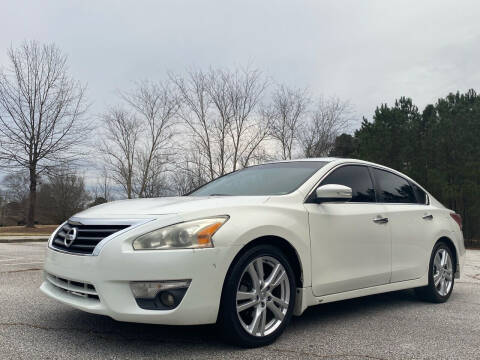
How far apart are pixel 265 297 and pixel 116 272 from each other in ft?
3.77

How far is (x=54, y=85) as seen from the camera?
2498 cm

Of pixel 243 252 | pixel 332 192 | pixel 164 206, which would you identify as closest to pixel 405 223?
pixel 332 192

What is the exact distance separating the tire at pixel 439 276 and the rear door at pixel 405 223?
0.24 meters

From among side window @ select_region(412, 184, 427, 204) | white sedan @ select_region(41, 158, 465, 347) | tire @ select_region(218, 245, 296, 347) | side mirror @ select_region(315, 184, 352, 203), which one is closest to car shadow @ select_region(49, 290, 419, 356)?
tire @ select_region(218, 245, 296, 347)

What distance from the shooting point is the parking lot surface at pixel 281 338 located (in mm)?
3254

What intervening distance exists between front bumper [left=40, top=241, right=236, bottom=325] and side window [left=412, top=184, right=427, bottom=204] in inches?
129

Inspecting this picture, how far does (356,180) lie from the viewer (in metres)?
4.78

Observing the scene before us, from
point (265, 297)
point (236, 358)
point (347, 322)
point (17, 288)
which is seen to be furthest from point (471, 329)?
point (17, 288)

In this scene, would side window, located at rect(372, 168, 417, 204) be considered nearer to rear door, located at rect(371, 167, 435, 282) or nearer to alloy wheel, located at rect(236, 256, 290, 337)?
rear door, located at rect(371, 167, 435, 282)

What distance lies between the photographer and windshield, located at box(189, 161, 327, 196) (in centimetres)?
421

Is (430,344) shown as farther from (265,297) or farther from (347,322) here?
(265,297)

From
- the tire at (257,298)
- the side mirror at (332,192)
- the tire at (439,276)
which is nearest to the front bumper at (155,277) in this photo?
the tire at (257,298)

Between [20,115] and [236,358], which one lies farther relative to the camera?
[20,115]

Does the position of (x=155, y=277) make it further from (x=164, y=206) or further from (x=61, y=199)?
(x=61, y=199)
